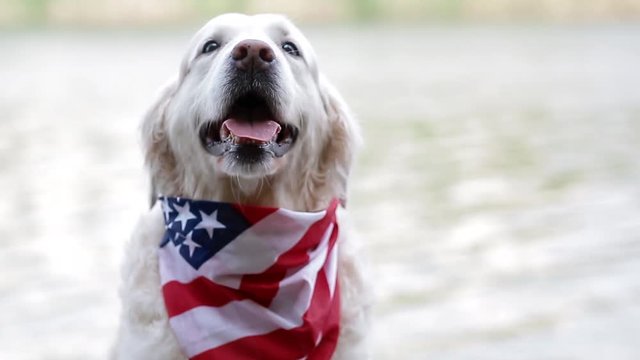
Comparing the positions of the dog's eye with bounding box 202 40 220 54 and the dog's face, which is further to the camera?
the dog's eye with bounding box 202 40 220 54

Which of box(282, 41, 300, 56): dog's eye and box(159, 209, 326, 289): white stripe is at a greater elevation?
box(282, 41, 300, 56): dog's eye

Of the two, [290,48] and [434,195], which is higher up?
[434,195]

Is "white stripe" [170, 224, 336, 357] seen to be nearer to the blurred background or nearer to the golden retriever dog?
the golden retriever dog

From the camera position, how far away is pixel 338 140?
101 inches

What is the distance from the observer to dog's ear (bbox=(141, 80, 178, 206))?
250 centimetres

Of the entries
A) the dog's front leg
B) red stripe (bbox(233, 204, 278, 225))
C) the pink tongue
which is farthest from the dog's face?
the dog's front leg

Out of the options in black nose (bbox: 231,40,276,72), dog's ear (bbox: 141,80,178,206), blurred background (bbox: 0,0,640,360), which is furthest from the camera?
blurred background (bbox: 0,0,640,360)

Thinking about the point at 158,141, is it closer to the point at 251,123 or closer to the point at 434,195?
the point at 251,123

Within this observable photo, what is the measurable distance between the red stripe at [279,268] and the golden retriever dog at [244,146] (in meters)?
0.12

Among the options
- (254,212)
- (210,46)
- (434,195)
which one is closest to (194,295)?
(254,212)

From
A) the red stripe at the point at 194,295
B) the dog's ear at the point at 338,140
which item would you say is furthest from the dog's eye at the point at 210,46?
the red stripe at the point at 194,295

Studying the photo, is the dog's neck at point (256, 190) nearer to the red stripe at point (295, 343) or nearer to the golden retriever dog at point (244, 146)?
the golden retriever dog at point (244, 146)

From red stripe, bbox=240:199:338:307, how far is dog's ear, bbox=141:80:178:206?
0.36 m

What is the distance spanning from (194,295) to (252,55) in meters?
0.58
